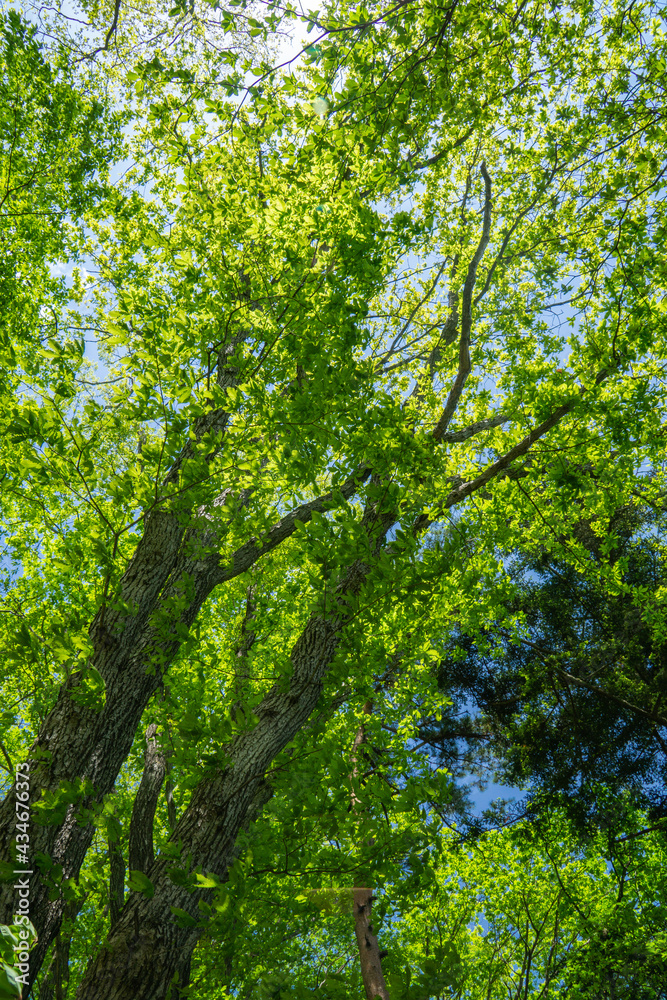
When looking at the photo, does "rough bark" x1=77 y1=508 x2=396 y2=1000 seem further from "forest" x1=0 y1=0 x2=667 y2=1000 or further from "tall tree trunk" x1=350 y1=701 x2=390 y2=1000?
"tall tree trunk" x1=350 y1=701 x2=390 y2=1000

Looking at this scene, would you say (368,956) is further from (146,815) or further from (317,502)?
(317,502)

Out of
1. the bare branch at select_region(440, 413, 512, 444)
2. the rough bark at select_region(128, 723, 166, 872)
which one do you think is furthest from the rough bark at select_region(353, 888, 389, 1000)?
the bare branch at select_region(440, 413, 512, 444)

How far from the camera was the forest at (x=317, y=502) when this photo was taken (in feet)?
9.32

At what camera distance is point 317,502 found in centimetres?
550

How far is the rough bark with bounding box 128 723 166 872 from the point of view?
16.6 feet

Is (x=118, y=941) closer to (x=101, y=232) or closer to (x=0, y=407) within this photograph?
(x=0, y=407)

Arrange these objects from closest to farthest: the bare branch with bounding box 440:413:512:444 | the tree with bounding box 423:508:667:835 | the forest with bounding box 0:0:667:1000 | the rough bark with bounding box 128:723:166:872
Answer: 1. the forest with bounding box 0:0:667:1000
2. the rough bark with bounding box 128:723:166:872
3. the bare branch with bounding box 440:413:512:444
4. the tree with bounding box 423:508:667:835

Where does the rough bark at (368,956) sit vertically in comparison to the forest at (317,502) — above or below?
below

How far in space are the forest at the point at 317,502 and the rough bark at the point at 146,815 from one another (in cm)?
4

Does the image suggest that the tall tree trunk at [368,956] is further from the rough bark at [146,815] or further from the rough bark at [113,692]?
the rough bark at [113,692]

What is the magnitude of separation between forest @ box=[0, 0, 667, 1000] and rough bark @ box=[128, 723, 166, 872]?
4cm

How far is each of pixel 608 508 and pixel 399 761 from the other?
3.88 metres

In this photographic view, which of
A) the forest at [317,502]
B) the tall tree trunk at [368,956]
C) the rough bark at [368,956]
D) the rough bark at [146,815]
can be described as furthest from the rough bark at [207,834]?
the rough bark at [368,956]

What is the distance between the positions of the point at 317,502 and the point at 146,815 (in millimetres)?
3355
